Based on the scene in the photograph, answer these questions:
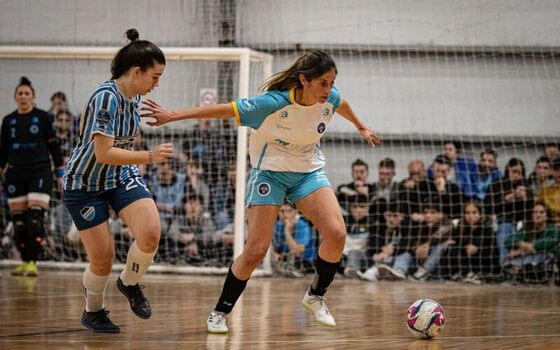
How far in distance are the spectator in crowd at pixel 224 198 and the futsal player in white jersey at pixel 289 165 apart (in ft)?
20.5

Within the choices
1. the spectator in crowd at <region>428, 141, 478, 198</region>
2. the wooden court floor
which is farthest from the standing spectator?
the spectator in crowd at <region>428, 141, 478, 198</region>

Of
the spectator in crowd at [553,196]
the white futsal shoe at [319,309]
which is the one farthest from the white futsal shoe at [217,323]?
the spectator in crowd at [553,196]

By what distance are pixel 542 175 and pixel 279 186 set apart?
657 cm

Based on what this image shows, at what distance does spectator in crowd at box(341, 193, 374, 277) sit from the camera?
11.9 metres

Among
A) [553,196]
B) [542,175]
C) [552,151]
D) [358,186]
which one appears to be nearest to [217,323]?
[358,186]

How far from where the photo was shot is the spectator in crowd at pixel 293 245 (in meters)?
12.0

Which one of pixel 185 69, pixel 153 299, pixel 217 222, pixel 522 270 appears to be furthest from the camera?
pixel 185 69

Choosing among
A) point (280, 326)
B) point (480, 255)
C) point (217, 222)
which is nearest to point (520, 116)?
point (480, 255)

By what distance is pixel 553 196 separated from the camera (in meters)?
11.6

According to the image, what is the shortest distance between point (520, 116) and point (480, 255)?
8.29ft

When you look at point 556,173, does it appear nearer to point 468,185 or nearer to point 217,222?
point 468,185

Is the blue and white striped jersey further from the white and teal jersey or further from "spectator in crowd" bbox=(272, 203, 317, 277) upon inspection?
"spectator in crowd" bbox=(272, 203, 317, 277)

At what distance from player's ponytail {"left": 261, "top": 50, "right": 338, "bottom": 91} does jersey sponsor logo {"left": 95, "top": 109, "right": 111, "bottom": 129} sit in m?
1.10

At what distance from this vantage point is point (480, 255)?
38.1 feet
